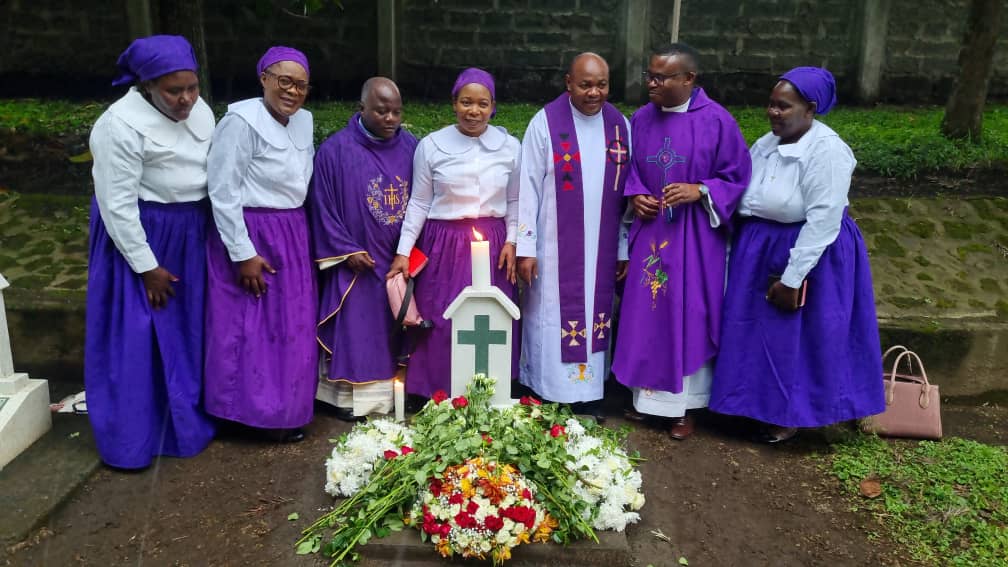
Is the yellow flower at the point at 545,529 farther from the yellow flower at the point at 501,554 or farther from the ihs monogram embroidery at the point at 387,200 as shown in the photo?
the ihs monogram embroidery at the point at 387,200

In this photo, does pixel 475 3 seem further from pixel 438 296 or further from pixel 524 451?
pixel 524 451

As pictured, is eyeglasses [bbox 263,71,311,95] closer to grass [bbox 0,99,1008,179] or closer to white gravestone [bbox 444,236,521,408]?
white gravestone [bbox 444,236,521,408]

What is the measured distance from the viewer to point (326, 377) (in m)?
4.61

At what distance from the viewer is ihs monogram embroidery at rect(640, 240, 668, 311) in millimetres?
4359

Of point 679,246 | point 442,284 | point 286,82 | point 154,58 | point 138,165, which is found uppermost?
point 154,58

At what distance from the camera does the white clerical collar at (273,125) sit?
4.00 meters

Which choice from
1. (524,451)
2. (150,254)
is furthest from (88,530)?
(524,451)

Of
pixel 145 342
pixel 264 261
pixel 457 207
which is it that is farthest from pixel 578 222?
pixel 145 342

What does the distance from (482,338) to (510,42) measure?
238 inches

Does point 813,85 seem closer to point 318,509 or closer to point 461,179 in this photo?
point 461,179

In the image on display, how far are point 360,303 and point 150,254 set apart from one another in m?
1.08

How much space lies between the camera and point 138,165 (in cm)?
380

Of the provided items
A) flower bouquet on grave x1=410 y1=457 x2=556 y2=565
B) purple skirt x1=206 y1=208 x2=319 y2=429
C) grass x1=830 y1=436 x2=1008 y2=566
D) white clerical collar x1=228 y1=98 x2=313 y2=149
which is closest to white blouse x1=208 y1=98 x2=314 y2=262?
white clerical collar x1=228 y1=98 x2=313 y2=149

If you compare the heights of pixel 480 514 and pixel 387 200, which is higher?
pixel 387 200
